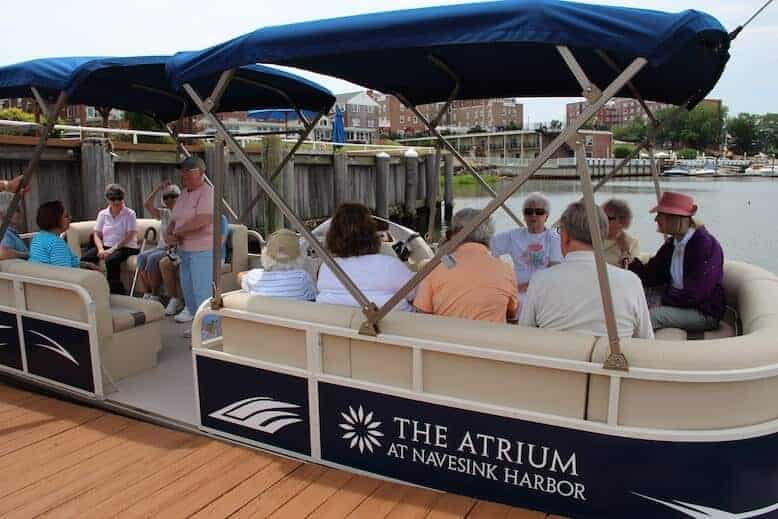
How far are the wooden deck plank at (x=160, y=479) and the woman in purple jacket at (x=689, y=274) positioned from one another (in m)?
2.31

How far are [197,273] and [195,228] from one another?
0.35m

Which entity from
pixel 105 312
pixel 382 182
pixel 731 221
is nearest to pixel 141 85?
pixel 105 312

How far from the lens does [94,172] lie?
8742mm

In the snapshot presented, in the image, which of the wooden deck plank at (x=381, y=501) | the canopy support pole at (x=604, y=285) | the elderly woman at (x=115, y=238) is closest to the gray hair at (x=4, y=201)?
the elderly woman at (x=115, y=238)

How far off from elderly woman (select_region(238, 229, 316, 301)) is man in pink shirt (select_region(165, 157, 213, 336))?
149 cm

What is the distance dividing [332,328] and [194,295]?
8.28 ft

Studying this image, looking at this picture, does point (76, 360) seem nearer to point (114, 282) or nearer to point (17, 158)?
point (114, 282)

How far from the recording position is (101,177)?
882 cm

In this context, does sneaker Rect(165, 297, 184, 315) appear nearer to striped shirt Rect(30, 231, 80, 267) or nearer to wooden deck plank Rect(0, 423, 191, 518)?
striped shirt Rect(30, 231, 80, 267)

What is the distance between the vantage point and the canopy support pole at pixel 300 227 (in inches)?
98.0

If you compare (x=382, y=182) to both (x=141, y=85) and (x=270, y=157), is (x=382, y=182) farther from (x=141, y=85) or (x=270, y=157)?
(x=141, y=85)

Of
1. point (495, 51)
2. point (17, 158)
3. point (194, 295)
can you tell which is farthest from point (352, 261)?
point (17, 158)

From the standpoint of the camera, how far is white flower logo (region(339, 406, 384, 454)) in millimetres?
2549

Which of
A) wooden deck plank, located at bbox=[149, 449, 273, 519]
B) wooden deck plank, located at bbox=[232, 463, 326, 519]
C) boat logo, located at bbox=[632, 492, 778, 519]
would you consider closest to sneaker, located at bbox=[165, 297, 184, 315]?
wooden deck plank, located at bbox=[149, 449, 273, 519]
